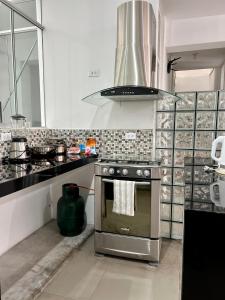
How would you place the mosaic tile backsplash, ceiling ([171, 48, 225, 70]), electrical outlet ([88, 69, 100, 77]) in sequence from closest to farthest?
the mosaic tile backsplash < electrical outlet ([88, 69, 100, 77]) < ceiling ([171, 48, 225, 70])

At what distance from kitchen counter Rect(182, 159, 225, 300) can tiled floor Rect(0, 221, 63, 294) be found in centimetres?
141

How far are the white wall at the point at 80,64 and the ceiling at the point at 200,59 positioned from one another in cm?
158

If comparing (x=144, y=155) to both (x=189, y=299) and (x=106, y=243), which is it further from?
(x=189, y=299)

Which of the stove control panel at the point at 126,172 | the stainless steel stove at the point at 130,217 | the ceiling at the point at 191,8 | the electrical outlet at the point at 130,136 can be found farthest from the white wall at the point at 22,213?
the ceiling at the point at 191,8

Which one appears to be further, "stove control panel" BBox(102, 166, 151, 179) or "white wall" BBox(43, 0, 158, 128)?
"white wall" BBox(43, 0, 158, 128)

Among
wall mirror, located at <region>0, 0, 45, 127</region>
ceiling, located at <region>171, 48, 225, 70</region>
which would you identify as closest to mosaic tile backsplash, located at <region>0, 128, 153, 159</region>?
wall mirror, located at <region>0, 0, 45, 127</region>

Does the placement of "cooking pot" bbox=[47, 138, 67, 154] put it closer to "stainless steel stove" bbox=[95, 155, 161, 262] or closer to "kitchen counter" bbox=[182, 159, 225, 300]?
"stainless steel stove" bbox=[95, 155, 161, 262]

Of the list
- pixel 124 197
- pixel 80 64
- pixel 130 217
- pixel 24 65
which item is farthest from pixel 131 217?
pixel 24 65

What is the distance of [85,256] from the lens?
6.87ft

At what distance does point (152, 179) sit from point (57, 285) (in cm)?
110

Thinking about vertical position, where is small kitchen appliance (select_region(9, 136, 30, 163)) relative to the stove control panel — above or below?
above

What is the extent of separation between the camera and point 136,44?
205cm

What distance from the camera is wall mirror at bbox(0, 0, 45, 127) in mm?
2732

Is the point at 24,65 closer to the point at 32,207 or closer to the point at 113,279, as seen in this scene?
the point at 32,207
